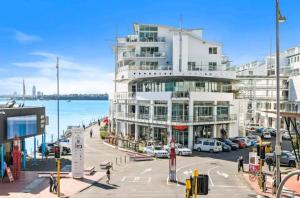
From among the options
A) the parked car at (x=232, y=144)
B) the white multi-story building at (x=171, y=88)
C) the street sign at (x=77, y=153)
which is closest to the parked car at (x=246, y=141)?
the parked car at (x=232, y=144)

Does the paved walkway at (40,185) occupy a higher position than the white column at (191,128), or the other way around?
the white column at (191,128)

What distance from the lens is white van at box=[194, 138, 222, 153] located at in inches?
2067

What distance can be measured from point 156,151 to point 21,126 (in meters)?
17.3

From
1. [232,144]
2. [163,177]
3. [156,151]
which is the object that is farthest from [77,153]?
[232,144]

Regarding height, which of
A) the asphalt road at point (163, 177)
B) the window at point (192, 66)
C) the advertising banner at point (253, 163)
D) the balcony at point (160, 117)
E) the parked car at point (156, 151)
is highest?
the window at point (192, 66)

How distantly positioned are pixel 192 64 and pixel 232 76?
7.30m

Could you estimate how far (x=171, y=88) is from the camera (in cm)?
5791

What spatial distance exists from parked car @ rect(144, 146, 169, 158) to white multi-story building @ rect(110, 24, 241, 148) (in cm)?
619

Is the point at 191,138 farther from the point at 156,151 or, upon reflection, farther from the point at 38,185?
the point at 38,185

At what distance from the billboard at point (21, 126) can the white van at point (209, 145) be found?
2282 centimetres

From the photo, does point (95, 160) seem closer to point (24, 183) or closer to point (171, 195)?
point (24, 183)

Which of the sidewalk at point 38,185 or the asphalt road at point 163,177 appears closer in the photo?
the sidewalk at point 38,185

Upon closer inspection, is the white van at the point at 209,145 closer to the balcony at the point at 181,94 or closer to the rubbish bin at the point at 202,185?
the balcony at the point at 181,94

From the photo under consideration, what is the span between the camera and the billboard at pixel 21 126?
35559 millimetres
